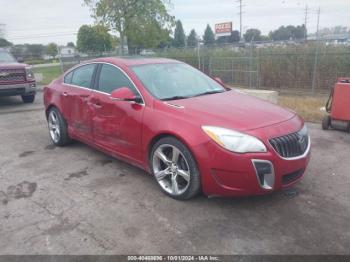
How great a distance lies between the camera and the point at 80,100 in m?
5.16

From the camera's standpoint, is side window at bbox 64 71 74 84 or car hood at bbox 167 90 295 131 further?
side window at bbox 64 71 74 84

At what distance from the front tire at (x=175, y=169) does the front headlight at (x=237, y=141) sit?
36 centimetres

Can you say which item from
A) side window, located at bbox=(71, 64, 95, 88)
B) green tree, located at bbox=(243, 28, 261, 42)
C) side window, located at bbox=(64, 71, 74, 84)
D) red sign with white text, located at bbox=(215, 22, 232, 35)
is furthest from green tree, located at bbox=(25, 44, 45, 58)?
side window, located at bbox=(71, 64, 95, 88)

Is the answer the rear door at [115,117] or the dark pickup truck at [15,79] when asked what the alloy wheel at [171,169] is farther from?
the dark pickup truck at [15,79]

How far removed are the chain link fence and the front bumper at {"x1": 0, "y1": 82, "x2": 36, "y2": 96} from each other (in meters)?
4.74

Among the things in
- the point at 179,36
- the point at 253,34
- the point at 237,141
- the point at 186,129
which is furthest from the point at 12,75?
the point at 179,36

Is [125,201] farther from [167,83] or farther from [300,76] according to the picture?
[300,76]

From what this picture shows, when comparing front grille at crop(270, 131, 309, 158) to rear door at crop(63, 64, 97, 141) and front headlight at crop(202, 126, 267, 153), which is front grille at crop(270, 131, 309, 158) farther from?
rear door at crop(63, 64, 97, 141)

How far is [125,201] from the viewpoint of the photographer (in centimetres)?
385

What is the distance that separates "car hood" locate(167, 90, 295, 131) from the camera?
3.48m

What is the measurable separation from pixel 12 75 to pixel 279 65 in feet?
31.6

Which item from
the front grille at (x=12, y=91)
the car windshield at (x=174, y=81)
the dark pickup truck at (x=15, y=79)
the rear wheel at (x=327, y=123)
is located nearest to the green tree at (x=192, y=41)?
the dark pickup truck at (x=15, y=79)

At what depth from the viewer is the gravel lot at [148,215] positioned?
2.99 meters

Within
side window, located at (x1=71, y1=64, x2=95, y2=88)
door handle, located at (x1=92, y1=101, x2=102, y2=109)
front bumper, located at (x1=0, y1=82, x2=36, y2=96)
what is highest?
side window, located at (x1=71, y1=64, x2=95, y2=88)
